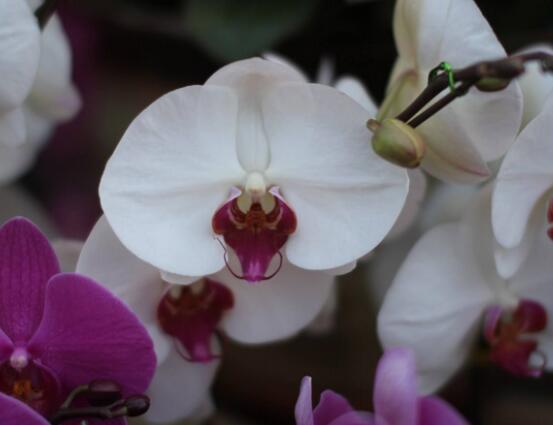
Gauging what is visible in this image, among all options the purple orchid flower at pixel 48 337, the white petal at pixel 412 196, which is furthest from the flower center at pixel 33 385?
the white petal at pixel 412 196

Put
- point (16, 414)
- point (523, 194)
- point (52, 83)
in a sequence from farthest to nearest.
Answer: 1. point (52, 83)
2. point (523, 194)
3. point (16, 414)

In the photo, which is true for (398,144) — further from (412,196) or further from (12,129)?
(12,129)

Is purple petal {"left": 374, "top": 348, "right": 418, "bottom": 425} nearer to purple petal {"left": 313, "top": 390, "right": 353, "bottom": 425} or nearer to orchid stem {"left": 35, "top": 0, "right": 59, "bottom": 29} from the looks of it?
purple petal {"left": 313, "top": 390, "right": 353, "bottom": 425}

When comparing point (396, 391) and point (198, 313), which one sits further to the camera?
point (198, 313)

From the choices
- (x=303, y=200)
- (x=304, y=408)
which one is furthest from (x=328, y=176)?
(x=304, y=408)

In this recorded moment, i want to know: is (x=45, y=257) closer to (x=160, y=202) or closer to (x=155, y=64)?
(x=160, y=202)

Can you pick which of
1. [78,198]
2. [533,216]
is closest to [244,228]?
[533,216]
